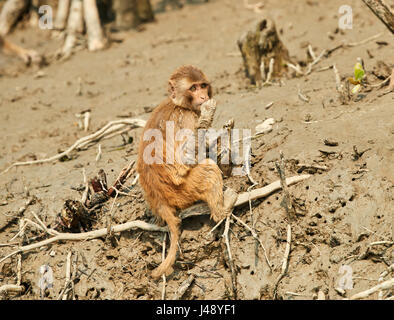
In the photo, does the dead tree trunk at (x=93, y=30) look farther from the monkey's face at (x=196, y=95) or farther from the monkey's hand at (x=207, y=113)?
the monkey's hand at (x=207, y=113)

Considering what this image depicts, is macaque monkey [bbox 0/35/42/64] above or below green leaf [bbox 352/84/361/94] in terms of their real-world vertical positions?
below

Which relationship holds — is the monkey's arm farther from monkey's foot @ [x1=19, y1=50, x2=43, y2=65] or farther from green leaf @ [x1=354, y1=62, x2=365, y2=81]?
monkey's foot @ [x1=19, y1=50, x2=43, y2=65]

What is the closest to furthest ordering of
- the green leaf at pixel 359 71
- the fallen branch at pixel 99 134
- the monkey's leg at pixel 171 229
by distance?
the monkey's leg at pixel 171 229, the green leaf at pixel 359 71, the fallen branch at pixel 99 134

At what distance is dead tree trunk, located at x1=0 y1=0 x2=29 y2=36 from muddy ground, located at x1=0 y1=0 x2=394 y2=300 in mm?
4785

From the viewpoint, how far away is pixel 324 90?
8195mm

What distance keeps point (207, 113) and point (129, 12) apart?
26.2 ft

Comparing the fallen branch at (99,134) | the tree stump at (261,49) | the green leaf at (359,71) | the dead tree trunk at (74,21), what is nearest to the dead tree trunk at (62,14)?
the dead tree trunk at (74,21)

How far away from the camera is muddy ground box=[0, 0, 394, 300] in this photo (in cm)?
606

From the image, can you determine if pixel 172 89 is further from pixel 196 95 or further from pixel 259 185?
pixel 259 185

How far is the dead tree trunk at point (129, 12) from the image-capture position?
13.4 meters

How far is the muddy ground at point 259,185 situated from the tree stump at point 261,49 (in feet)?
1.22

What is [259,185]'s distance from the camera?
6652mm

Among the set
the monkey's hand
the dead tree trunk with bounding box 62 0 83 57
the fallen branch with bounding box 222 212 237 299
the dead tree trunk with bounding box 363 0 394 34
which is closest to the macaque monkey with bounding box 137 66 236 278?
the monkey's hand
